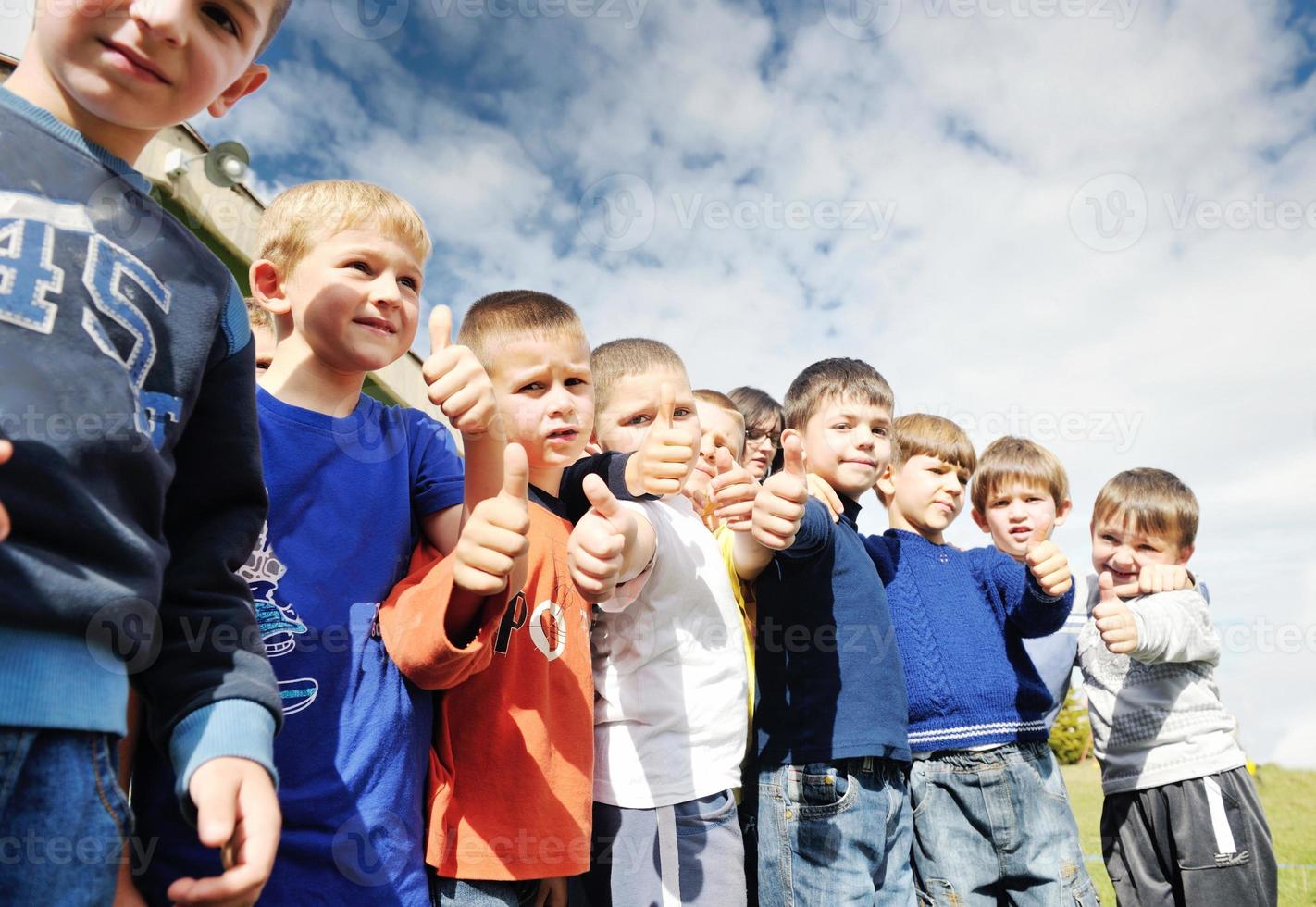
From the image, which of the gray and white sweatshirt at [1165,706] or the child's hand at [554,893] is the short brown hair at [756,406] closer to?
the gray and white sweatshirt at [1165,706]

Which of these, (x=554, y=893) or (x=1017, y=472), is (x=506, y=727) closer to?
(x=554, y=893)

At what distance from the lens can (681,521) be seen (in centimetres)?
228

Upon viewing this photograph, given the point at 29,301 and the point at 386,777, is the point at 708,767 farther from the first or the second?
the point at 29,301

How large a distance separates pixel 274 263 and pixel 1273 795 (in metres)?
10.2

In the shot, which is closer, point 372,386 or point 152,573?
point 152,573

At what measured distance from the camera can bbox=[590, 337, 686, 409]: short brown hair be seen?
2.77m

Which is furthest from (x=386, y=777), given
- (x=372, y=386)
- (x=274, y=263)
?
(x=372, y=386)

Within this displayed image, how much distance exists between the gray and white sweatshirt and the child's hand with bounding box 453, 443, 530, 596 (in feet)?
7.76

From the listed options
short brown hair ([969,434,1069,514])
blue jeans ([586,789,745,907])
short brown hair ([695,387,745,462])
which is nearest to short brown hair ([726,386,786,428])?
short brown hair ([695,387,745,462])

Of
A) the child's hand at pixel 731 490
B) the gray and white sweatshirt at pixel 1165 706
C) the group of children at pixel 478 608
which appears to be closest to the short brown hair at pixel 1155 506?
the group of children at pixel 478 608

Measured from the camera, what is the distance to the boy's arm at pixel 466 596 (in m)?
1.38

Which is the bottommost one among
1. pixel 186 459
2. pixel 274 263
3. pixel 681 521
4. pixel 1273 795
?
pixel 1273 795

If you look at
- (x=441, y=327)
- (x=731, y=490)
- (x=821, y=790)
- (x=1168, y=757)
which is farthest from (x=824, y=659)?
(x=1168, y=757)

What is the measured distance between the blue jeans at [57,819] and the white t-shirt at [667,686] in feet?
3.61
